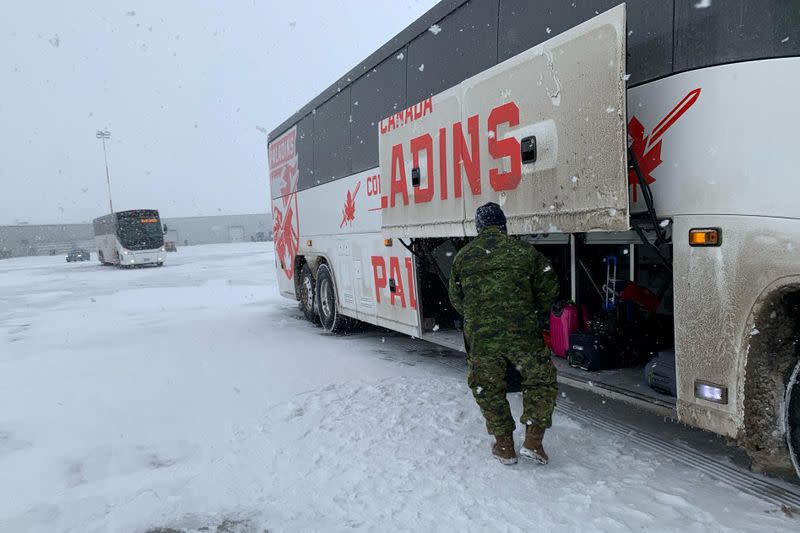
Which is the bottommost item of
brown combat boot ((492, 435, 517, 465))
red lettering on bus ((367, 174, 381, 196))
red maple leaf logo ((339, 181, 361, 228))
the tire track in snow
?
the tire track in snow

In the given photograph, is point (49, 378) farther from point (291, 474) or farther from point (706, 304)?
point (706, 304)

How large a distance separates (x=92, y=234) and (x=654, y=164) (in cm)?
9470

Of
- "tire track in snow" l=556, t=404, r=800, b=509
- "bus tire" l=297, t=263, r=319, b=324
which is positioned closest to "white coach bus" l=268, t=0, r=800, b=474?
"tire track in snow" l=556, t=404, r=800, b=509

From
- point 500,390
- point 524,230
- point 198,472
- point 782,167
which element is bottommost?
point 198,472

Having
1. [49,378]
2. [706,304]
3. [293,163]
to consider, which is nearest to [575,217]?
[706,304]

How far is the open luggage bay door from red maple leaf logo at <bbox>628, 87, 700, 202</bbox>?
26cm

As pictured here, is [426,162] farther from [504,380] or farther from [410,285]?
[504,380]

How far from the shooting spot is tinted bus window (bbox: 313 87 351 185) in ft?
25.7

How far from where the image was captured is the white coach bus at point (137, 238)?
33188mm

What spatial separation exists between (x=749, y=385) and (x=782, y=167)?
1166 millimetres

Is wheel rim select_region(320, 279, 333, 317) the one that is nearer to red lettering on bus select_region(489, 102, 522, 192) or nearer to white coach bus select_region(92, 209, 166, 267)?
red lettering on bus select_region(489, 102, 522, 192)

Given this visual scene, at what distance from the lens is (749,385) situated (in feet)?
9.40

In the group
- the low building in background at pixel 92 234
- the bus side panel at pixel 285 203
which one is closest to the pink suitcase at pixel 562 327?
the bus side panel at pixel 285 203

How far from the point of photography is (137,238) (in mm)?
33500
